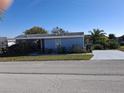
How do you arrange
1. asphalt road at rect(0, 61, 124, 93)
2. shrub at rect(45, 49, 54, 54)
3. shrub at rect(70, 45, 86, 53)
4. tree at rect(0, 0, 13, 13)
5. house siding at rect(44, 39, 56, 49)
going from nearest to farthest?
tree at rect(0, 0, 13, 13) < asphalt road at rect(0, 61, 124, 93) < shrub at rect(70, 45, 86, 53) < shrub at rect(45, 49, 54, 54) < house siding at rect(44, 39, 56, 49)

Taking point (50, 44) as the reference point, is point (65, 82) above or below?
below

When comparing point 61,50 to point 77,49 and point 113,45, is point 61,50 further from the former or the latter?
point 113,45

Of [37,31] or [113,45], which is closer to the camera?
[113,45]

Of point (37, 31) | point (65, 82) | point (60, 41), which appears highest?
point (37, 31)

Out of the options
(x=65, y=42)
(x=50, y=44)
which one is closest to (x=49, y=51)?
(x=50, y=44)

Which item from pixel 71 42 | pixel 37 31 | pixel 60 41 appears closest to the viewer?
pixel 71 42

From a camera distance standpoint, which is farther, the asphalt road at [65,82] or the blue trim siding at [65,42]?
the blue trim siding at [65,42]

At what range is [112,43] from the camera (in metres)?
42.8

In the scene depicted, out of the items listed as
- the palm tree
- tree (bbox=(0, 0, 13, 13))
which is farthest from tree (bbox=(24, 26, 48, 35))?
tree (bbox=(0, 0, 13, 13))

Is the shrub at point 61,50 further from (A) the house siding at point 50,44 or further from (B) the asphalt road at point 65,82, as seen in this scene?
(B) the asphalt road at point 65,82

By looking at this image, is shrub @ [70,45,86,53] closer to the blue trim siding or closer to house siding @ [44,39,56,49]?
the blue trim siding

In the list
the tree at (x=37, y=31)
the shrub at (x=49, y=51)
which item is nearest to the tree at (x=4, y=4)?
the shrub at (x=49, y=51)

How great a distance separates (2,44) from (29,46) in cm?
593

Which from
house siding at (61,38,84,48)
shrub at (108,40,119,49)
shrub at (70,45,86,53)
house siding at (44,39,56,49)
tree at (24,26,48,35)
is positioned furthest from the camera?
tree at (24,26,48,35)
